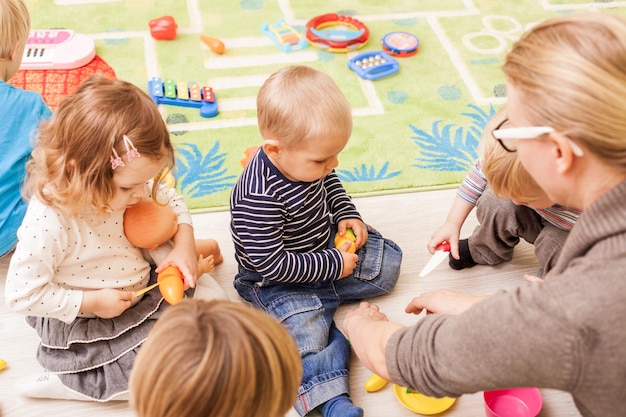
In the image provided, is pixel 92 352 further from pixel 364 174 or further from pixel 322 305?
pixel 364 174

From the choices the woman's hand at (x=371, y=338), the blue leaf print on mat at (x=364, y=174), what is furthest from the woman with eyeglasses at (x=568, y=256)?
→ the blue leaf print on mat at (x=364, y=174)

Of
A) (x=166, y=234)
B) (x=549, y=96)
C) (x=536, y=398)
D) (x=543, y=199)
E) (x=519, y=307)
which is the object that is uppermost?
(x=549, y=96)

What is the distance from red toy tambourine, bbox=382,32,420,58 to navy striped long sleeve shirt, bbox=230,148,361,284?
0.83 meters

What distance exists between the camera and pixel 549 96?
71 centimetres

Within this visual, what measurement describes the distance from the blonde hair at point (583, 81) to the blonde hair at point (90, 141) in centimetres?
59

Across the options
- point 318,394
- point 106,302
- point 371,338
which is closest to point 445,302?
point 371,338

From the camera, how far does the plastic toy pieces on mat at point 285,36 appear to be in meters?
1.95

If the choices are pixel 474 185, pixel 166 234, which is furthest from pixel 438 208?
pixel 166 234

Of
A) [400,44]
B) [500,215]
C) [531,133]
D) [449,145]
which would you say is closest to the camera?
[531,133]

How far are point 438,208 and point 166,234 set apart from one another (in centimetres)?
69

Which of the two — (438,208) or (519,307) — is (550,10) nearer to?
(438,208)

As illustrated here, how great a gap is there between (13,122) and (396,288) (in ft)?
2.88

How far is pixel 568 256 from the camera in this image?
767 mm

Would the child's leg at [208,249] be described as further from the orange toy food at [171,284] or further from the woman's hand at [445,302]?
the woman's hand at [445,302]
